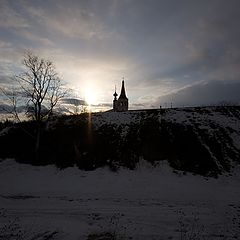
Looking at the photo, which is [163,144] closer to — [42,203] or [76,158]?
[76,158]

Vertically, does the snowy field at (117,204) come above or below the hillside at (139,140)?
below

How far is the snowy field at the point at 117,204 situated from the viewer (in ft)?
38.6

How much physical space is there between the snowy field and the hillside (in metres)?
1.53

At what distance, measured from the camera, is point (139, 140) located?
2733 centimetres

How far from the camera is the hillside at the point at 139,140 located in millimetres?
24148

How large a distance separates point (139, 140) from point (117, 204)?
1188cm

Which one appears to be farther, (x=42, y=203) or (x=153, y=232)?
(x=42, y=203)

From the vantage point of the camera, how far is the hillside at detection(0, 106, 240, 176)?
24.1 m

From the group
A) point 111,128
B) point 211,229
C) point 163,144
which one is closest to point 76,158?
point 111,128

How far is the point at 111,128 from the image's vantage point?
99.9 ft

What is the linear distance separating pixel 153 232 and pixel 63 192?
30.4 ft

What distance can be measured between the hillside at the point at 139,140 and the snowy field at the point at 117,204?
153 cm

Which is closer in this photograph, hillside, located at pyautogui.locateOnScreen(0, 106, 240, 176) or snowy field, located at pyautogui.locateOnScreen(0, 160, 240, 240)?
snowy field, located at pyautogui.locateOnScreen(0, 160, 240, 240)

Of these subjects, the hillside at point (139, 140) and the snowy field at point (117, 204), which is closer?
the snowy field at point (117, 204)
